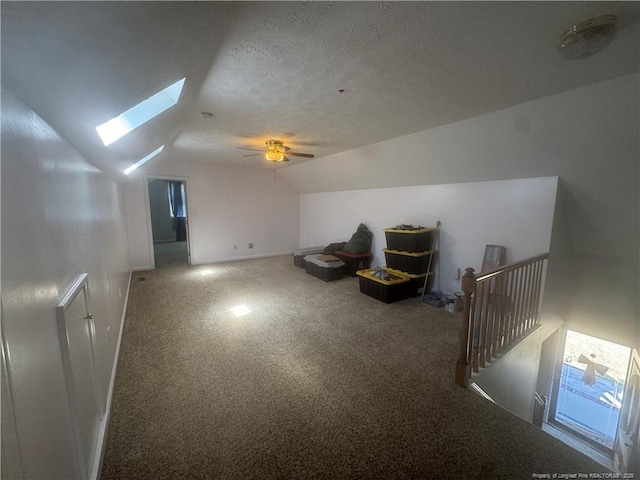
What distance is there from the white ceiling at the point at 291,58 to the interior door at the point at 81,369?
0.91 meters

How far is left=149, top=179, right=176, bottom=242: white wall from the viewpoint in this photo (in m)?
9.13

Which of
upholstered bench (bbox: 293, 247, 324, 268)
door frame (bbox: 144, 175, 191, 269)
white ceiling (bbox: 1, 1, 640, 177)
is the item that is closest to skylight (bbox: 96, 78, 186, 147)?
white ceiling (bbox: 1, 1, 640, 177)

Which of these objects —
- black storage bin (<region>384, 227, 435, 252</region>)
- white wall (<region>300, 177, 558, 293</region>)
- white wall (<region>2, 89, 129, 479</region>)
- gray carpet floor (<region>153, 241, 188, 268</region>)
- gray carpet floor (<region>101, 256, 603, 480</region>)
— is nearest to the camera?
white wall (<region>2, 89, 129, 479</region>)

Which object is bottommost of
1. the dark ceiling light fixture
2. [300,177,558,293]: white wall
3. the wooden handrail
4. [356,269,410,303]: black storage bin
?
[356,269,410,303]: black storage bin

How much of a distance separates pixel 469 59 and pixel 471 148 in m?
1.70

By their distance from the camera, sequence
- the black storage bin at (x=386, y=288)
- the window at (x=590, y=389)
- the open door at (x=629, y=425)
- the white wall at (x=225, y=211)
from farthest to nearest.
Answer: the white wall at (x=225, y=211) → the black storage bin at (x=386, y=288) → the window at (x=590, y=389) → the open door at (x=629, y=425)

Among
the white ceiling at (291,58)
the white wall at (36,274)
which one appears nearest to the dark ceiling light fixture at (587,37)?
the white ceiling at (291,58)

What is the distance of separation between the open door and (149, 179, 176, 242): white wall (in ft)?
36.3

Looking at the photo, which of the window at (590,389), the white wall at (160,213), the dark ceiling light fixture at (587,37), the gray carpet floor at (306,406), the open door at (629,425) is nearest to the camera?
the dark ceiling light fixture at (587,37)

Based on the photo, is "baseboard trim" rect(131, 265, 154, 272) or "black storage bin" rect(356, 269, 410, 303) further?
"baseboard trim" rect(131, 265, 154, 272)

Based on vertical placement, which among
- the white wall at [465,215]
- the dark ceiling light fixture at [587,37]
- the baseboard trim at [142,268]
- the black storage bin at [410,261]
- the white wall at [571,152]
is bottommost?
the baseboard trim at [142,268]

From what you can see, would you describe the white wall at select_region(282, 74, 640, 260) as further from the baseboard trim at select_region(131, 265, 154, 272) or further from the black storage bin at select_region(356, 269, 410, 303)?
the baseboard trim at select_region(131, 265, 154, 272)

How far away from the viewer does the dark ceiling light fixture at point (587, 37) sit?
1320 mm

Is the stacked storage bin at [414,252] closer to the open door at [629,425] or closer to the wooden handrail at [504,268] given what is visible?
the wooden handrail at [504,268]
